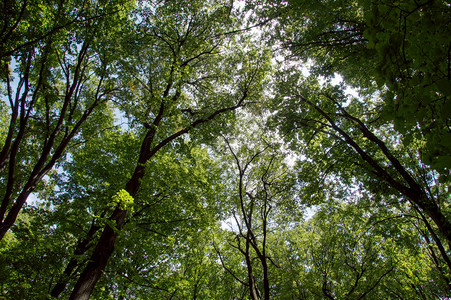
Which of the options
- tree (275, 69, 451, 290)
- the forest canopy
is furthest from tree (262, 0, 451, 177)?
tree (275, 69, 451, 290)

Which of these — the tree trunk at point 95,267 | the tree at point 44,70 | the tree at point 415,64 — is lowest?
the tree trunk at point 95,267

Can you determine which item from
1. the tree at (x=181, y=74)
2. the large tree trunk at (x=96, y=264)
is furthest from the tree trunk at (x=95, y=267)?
the tree at (x=181, y=74)

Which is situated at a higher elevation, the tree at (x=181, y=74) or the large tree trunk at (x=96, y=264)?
the tree at (x=181, y=74)

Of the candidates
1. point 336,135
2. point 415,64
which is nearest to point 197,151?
point 336,135

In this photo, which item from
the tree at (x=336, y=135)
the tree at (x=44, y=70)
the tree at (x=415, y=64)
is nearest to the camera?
the tree at (x=415, y=64)

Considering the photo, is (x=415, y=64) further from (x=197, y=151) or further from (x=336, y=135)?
(x=197, y=151)

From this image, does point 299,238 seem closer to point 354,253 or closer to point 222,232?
point 354,253

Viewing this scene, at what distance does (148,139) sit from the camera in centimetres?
772

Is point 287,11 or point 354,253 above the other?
point 287,11

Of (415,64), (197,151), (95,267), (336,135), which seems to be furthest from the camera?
(197,151)

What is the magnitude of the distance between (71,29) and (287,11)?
5936 mm

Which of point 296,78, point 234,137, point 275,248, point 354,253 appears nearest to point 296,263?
point 275,248

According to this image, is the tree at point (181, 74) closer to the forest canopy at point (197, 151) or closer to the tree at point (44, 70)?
the forest canopy at point (197, 151)

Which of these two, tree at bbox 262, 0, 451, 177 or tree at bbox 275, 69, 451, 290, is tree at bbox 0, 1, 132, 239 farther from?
tree at bbox 275, 69, 451, 290
